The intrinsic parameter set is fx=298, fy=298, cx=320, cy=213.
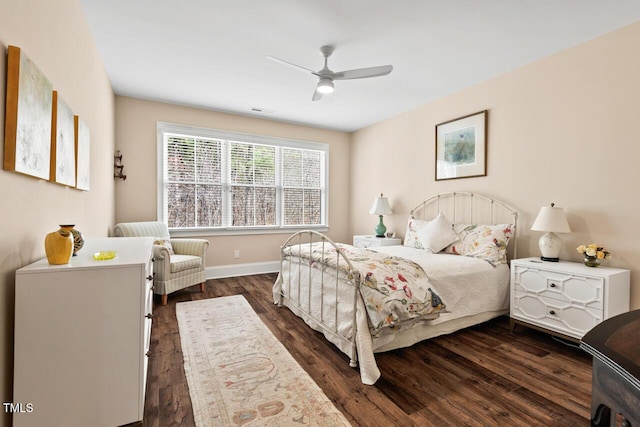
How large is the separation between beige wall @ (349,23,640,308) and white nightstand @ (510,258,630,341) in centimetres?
32

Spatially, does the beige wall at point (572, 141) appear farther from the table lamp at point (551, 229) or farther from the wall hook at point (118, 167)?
the wall hook at point (118, 167)

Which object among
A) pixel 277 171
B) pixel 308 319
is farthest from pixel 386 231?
pixel 308 319

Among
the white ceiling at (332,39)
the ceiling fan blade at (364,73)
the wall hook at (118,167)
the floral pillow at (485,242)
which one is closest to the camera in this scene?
the white ceiling at (332,39)

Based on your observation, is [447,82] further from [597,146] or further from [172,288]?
[172,288]

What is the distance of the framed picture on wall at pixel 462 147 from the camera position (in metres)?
3.62

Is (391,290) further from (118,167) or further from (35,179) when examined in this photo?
(118,167)

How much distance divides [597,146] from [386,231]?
2905 mm

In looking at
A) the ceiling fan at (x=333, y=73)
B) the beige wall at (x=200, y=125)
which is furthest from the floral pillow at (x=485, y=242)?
the beige wall at (x=200, y=125)

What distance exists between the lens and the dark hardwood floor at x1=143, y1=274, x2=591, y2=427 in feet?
5.58

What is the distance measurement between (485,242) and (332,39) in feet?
8.48

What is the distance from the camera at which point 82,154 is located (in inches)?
92.0

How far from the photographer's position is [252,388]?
1950 millimetres

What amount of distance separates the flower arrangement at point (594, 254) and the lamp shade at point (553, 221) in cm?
20

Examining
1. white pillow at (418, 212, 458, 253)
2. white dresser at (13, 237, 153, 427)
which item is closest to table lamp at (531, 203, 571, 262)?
white pillow at (418, 212, 458, 253)
